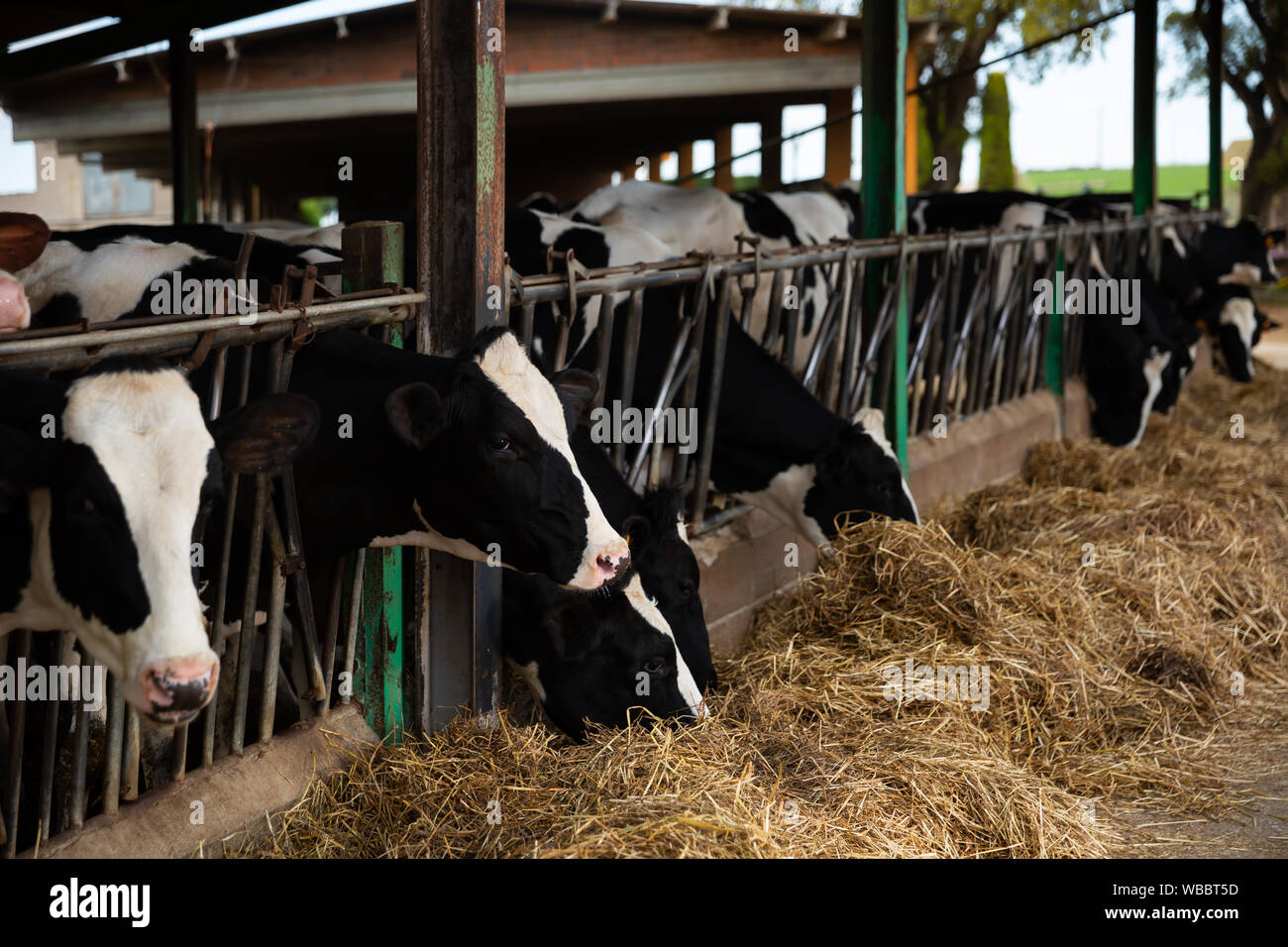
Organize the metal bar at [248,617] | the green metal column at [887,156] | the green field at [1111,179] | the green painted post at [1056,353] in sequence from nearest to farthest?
the metal bar at [248,617], the green metal column at [887,156], the green painted post at [1056,353], the green field at [1111,179]

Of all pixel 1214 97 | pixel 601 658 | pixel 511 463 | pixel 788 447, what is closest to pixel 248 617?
pixel 511 463

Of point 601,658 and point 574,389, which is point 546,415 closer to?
point 574,389

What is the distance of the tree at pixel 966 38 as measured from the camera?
752 inches

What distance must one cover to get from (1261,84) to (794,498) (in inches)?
909

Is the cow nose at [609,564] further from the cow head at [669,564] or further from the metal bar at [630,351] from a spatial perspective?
the metal bar at [630,351]

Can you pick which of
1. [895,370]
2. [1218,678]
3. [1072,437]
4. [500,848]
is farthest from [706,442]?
[1072,437]

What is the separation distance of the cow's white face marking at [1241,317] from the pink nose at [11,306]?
35.0ft

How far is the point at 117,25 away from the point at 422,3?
631 centimetres

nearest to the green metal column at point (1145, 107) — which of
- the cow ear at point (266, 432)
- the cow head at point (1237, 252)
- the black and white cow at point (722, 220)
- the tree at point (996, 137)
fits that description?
the cow head at point (1237, 252)

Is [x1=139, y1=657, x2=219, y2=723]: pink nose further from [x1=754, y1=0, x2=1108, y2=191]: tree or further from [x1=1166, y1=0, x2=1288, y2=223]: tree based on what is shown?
[x1=1166, y1=0, x2=1288, y2=223]: tree

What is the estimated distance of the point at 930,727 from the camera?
386cm

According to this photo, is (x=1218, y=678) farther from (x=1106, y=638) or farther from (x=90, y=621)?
(x=90, y=621)

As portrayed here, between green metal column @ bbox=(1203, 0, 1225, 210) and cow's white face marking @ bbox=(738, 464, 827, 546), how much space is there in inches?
365

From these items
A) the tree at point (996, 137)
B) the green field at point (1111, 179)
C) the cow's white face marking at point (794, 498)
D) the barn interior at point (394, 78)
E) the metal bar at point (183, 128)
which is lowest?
the cow's white face marking at point (794, 498)
